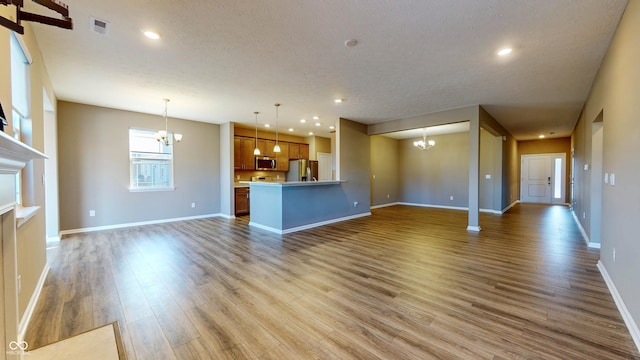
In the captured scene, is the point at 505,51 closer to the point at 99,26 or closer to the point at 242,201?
the point at 99,26

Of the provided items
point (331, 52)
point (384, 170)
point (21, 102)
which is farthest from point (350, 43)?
point (384, 170)

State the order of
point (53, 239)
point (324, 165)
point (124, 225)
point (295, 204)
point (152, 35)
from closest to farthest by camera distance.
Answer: point (152, 35) < point (53, 239) < point (295, 204) < point (124, 225) < point (324, 165)

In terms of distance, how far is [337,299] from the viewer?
2.46 m

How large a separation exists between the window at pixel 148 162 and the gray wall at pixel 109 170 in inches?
4.7

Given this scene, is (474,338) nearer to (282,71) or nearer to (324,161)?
(282,71)

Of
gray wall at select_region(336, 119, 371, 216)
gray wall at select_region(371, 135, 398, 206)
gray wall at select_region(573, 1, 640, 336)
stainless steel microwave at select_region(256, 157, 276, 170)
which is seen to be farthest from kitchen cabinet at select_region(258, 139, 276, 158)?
gray wall at select_region(573, 1, 640, 336)

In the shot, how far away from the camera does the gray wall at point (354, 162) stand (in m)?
6.52

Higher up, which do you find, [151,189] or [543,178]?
[543,178]

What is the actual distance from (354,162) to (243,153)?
11.1ft

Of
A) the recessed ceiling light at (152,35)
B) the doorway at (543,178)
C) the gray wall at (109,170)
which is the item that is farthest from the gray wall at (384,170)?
the recessed ceiling light at (152,35)

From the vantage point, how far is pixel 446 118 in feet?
18.4

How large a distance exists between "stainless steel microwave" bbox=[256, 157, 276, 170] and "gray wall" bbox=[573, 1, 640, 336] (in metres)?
7.38

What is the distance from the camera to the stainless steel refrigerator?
848cm

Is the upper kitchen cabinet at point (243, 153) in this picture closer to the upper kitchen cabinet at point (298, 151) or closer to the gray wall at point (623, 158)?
the upper kitchen cabinet at point (298, 151)
